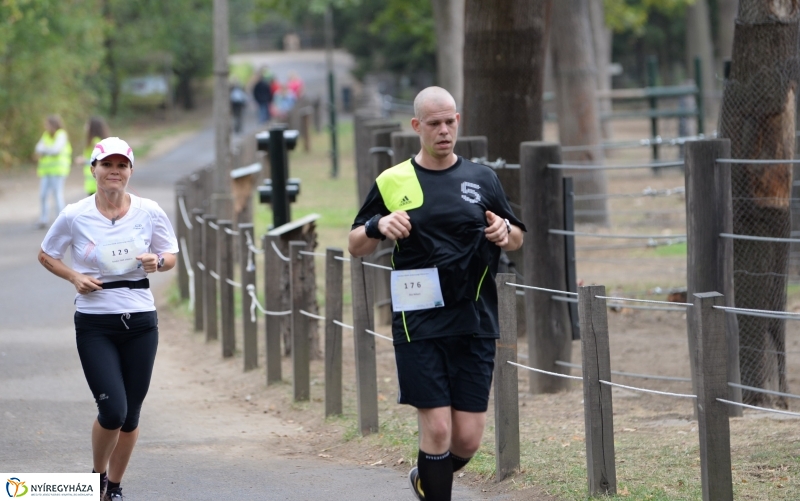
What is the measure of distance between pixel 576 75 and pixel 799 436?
14207 mm

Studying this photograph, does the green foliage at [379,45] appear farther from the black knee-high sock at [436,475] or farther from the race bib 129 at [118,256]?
the black knee-high sock at [436,475]

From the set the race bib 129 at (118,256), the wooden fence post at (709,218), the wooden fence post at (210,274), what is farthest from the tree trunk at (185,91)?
the race bib 129 at (118,256)

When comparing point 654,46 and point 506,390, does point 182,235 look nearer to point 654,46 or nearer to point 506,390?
point 506,390

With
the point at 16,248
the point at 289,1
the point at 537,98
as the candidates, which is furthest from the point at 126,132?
the point at 537,98

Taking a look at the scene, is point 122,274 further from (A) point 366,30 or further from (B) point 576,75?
(A) point 366,30

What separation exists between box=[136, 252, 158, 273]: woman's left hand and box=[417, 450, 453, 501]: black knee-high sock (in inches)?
62.9

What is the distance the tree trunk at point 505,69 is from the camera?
10750mm

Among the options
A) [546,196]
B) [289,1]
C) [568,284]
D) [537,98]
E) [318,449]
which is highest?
[289,1]

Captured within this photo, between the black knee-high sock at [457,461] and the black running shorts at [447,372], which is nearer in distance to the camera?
the black running shorts at [447,372]

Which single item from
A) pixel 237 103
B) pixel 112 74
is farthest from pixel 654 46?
pixel 237 103

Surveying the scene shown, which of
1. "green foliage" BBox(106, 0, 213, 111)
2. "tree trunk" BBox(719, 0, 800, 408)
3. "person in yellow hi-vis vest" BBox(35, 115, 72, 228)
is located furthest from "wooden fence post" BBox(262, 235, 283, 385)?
"green foliage" BBox(106, 0, 213, 111)

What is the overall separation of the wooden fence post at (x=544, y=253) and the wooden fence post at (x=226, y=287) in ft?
11.1

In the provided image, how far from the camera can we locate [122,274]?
5730mm

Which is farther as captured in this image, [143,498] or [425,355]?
[143,498]
